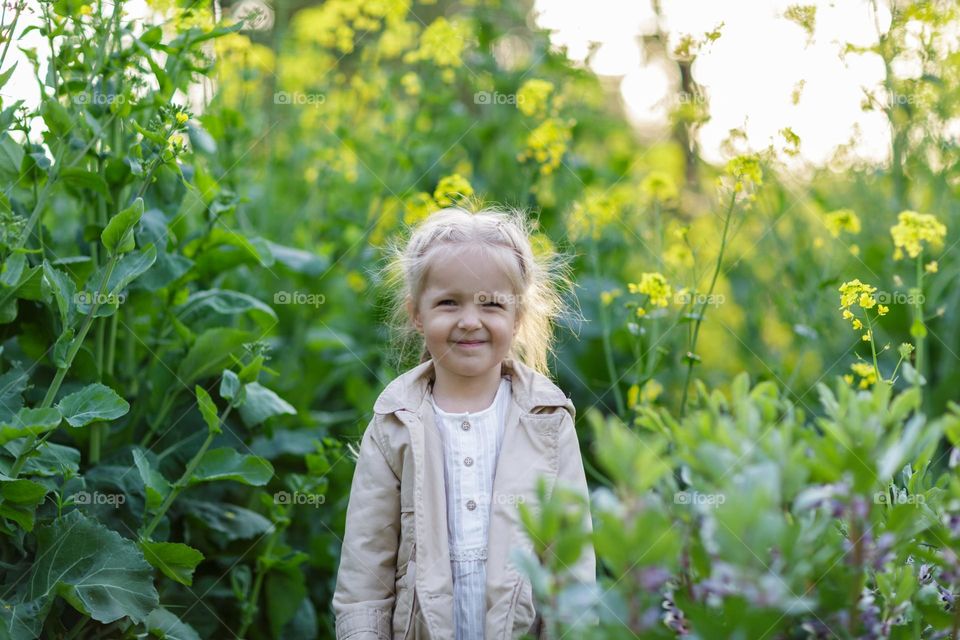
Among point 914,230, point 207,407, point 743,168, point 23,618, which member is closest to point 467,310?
point 207,407

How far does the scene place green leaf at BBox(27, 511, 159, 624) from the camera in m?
2.03

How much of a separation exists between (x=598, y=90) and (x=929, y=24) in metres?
1.48

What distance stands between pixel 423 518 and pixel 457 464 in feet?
0.47

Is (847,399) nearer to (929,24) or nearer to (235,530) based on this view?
(235,530)

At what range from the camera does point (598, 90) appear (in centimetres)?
436

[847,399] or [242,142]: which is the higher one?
[242,142]

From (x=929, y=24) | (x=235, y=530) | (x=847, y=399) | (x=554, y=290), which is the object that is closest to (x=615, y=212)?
(x=554, y=290)

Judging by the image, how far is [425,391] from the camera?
6.79 feet

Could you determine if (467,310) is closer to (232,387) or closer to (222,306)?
(232,387)

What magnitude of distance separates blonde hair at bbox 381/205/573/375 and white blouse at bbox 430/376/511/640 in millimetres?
244

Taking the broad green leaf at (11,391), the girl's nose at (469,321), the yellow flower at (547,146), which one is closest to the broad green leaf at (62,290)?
the broad green leaf at (11,391)

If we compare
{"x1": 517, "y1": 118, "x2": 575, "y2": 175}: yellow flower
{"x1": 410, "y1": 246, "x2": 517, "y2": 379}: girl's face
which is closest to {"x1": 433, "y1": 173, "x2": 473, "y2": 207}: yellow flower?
Result: {"x1": 517, "y1": 118, "x2": 575, "y2": 175}: yellow flower

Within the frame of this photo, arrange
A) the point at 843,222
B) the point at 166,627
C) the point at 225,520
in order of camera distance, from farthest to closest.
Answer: the point at 843,222 < the point at 225,520 < the point at 166,627

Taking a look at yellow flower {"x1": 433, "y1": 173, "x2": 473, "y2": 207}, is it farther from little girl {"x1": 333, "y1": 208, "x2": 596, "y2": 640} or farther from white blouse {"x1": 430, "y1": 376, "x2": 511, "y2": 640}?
white blouse {"x1": 430, "y1": 376, "x2": 511, "y2": 640}
